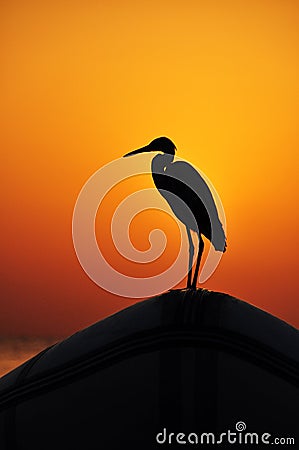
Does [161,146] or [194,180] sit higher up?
[161,146]

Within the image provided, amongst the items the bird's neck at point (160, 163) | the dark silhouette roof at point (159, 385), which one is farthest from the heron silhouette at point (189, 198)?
the dark silhouette roof at point (159, 385)

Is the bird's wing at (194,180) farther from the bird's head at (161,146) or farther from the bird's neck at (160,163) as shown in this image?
the bird's head at (161,146)

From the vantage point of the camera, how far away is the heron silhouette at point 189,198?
1.90m

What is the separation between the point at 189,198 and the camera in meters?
2.01

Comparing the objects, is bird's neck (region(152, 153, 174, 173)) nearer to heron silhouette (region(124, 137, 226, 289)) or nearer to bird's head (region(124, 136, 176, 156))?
heron silhouette (region(124, 137, 226, 289))

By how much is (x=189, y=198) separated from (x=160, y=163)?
0.22 m

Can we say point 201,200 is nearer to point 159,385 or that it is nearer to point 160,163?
point 160,163

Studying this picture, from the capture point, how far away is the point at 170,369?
2.43 feet

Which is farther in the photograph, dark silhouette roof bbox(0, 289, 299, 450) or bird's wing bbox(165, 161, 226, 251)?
bird's wing bbox(165, 161, 226, 251)

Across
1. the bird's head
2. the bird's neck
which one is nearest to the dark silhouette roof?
the bird's neck

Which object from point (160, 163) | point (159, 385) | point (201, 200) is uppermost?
point (160, 163)

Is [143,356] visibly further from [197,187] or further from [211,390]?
[197,187]

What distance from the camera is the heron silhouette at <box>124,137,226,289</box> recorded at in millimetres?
1900

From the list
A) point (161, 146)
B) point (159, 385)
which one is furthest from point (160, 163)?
point (159, 385)
